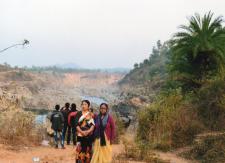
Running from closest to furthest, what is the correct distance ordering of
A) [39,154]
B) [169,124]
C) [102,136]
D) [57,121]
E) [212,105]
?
[102,136] → [39,154] → [57,121] → [169,124] → [212,105]

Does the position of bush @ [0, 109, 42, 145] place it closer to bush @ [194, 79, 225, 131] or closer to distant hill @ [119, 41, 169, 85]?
bush @ [194, 79, 225, 131]

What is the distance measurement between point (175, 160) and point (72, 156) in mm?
3152

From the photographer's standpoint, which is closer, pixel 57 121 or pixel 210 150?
pixel 210 150

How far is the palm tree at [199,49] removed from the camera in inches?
861

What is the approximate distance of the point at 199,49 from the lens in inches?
860

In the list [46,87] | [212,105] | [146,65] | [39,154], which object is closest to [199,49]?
[212,105]

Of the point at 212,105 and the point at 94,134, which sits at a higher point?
the point at 212,105

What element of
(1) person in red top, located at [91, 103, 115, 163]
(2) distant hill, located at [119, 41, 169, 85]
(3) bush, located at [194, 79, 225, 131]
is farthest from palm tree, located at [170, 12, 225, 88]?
(2) distant hill, located at [119, 41, 169, 85]

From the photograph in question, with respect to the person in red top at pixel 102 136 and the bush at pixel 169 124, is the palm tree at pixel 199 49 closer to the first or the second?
the bush at pixel 169 124

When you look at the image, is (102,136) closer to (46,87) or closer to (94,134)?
(94,134)

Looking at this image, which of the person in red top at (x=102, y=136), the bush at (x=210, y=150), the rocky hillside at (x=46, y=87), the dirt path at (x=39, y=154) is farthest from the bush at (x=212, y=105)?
the person in red top at (x=102, y=136)

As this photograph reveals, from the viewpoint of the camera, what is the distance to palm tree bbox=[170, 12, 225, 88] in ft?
71.8

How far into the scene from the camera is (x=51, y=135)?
18.0m

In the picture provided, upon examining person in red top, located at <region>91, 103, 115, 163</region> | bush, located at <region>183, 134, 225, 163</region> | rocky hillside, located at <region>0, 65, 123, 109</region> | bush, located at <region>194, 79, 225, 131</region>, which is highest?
rocky hillside, located at <region>0, 65, 123, 109</region>
